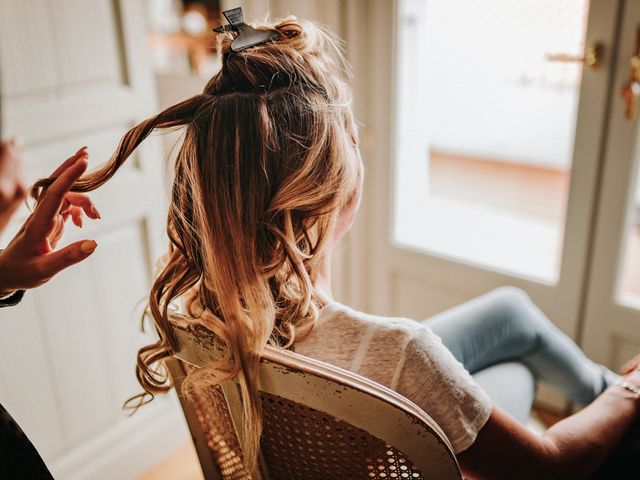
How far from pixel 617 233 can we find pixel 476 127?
781 mm

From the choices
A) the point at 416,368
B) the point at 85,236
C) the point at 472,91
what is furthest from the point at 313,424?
the point at 472,91

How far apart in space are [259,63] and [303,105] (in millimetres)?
87

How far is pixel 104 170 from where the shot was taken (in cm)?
96

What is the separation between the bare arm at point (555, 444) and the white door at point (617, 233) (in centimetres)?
73

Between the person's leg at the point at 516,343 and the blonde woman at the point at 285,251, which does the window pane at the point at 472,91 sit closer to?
the person's leg at the point at 516,343

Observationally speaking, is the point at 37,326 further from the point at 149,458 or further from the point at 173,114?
the point at 173,114

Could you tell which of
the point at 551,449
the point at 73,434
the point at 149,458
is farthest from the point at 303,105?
the point at 149,458

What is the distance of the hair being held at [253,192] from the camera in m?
0.83

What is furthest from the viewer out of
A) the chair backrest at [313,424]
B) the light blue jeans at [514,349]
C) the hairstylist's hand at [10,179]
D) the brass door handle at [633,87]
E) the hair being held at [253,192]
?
the brass door handle at [633,87]

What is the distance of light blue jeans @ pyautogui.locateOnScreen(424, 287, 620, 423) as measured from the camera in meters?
1.33

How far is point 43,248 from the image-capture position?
0.83 m

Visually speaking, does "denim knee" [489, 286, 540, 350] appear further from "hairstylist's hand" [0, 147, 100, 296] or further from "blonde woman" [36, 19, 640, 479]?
"hairstylist's hand" [0, 147, 100, 296]

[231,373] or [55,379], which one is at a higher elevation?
[231,373]

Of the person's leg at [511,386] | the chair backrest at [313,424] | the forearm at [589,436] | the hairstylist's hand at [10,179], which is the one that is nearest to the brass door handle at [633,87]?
the person's leg at [511,386]
